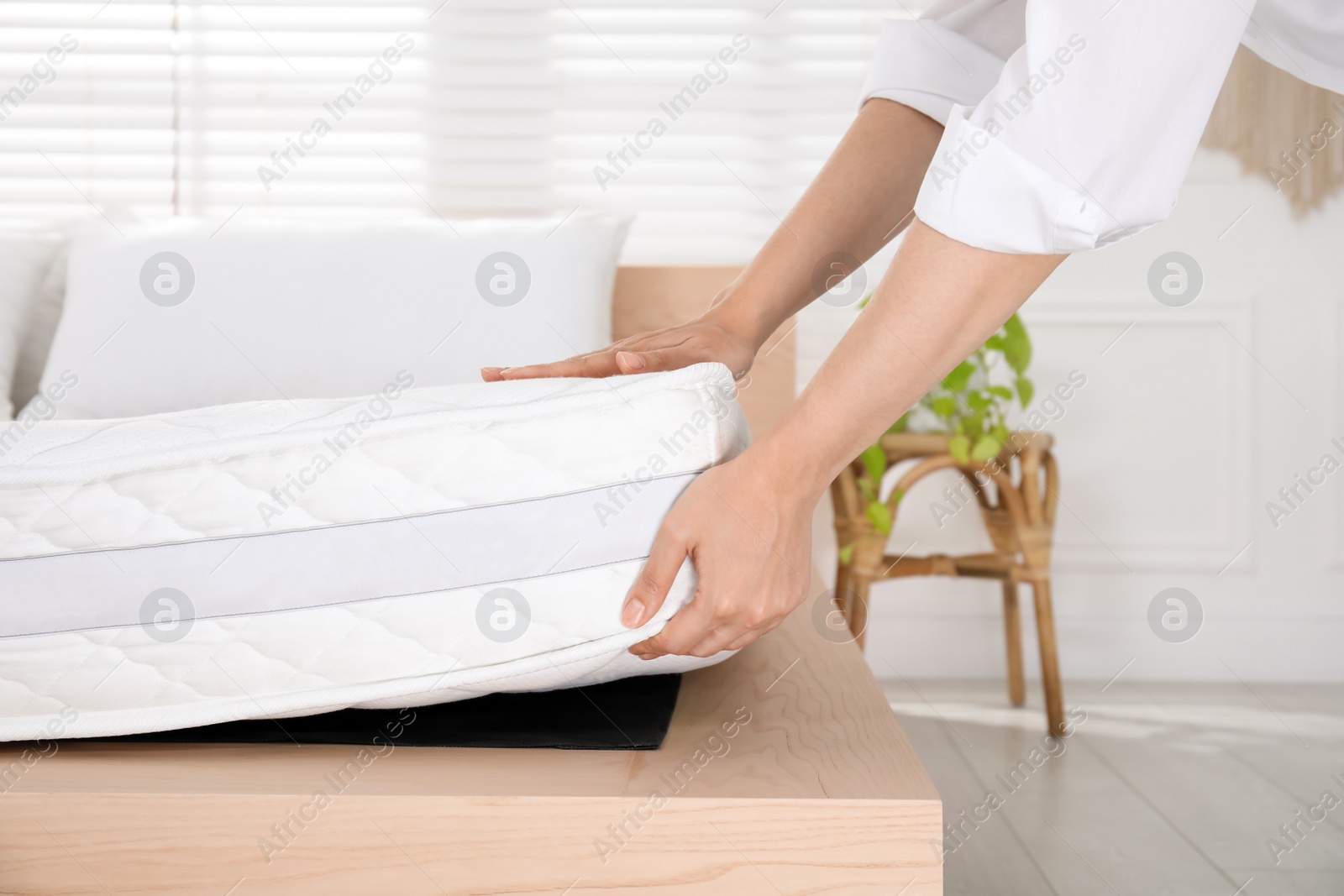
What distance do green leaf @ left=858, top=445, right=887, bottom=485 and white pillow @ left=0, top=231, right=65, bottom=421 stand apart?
4.24 ft

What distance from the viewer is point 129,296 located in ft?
4.30

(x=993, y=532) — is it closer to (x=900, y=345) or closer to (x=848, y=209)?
(x=848, y=209)

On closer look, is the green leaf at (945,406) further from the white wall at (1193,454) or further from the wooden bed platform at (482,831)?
the wooden bed platform at (482,831)

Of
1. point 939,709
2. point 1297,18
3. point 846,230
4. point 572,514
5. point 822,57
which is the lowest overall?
point 939,709

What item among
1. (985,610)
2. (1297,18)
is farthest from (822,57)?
(1297,18)

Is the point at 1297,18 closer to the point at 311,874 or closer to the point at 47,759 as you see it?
the point at 311,874

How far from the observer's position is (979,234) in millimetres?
510

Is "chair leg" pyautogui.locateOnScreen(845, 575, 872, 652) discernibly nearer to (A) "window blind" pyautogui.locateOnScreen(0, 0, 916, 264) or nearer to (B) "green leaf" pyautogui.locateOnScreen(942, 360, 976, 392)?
(B) "green leaf" pyautogui.locateOnScreen(942, 360, 976, 392)

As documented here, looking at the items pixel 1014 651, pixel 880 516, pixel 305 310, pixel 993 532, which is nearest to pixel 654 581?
pixel 305 310

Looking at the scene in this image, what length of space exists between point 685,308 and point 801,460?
1.15 meters

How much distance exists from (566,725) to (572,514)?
0.47 feet

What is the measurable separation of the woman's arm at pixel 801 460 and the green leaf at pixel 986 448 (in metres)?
1.05

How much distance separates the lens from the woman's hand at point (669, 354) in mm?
723

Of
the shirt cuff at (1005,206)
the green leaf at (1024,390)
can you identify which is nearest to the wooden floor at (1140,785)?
the green leaf at (1024,390)
